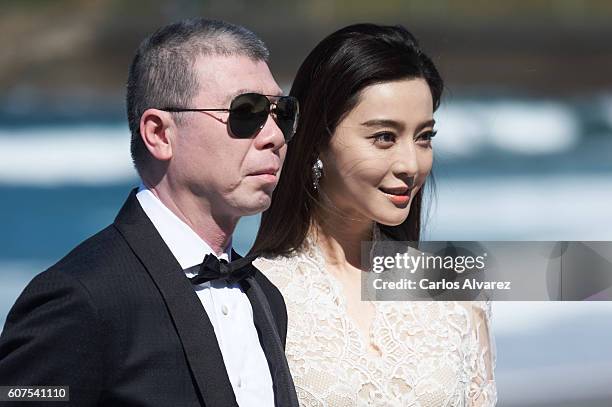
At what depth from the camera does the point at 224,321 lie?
69.5 inches

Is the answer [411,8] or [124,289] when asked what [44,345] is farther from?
[411,8]

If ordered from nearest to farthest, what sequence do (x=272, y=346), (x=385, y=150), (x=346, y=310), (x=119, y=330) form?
(x=119, y=330) → (x=272, y=346) → (x=385, y=150) → (x=346, y=310)

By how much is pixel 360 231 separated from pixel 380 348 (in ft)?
0.93

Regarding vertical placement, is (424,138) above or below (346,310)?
above

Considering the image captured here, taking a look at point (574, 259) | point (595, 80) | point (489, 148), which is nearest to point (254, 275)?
point (574, 259)

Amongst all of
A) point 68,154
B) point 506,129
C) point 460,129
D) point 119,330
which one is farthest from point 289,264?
point 506,129

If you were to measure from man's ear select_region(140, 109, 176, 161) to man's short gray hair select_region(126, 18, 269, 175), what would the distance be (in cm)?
2

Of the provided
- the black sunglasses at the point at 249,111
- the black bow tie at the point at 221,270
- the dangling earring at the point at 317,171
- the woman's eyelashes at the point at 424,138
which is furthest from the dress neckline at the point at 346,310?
the black sunglasses at the point at 249,111

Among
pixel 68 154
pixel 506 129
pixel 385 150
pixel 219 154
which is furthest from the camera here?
pixel 506 129

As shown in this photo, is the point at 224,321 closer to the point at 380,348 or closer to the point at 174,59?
the point at 174,59

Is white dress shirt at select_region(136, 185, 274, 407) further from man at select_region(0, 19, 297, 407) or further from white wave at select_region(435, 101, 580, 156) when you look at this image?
white wave at select_region(435, 101, 580, 156)

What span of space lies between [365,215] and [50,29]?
328cm

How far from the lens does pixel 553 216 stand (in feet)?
18.1

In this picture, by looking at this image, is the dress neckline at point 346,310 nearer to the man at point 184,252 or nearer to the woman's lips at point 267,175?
the man at point 184,252
